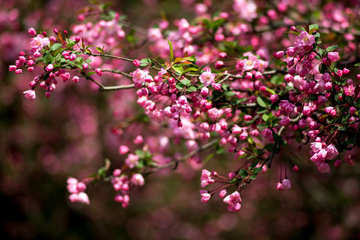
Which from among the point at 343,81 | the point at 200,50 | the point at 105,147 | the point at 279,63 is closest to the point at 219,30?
the point at 200,50

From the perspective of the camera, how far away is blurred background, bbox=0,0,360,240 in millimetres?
3658

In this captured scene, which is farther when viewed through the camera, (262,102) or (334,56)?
(262,102)

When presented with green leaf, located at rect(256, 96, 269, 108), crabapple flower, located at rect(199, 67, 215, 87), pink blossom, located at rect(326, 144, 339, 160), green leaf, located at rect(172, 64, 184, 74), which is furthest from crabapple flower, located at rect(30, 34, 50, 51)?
pink blossom, located at rect(326, 144, 339, 160)

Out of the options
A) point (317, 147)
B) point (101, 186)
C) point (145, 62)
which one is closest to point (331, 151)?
point (317, 147)

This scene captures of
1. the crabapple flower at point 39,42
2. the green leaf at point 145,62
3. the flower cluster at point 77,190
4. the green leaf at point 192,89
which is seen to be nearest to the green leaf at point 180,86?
the green leaf at point 192,89

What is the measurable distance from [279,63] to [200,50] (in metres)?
0.73

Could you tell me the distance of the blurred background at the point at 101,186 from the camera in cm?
366

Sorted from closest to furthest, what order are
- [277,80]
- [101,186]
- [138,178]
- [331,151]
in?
[331,151]
[277,80]
[138,178]
[101,186]

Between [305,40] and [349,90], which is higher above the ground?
[305,40]

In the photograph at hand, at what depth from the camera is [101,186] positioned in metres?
4.62

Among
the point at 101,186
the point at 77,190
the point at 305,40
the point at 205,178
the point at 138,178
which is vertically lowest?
the point at 101,186

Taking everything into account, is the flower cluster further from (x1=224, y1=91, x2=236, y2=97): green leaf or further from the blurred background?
the blurred background

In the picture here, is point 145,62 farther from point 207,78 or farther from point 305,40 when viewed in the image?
point 305,40

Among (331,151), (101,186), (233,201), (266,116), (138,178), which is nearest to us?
(331,151)
